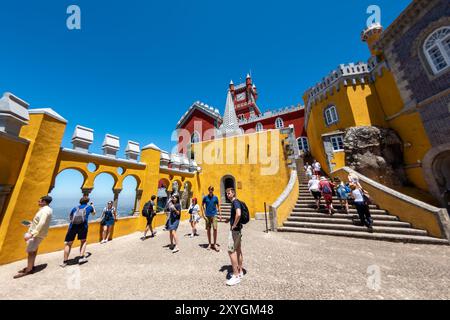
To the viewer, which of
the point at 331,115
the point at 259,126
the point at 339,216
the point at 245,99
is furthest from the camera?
the point at 245,99

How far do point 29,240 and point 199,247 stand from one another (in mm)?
3939

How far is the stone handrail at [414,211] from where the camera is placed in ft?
16.6

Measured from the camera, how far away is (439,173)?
10.2m

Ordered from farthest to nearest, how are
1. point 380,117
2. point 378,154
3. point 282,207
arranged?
Result: point 380,117 < point 378,154 < point 282,207

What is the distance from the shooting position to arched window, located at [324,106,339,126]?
1480 cm

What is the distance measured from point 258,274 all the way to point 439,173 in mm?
14136

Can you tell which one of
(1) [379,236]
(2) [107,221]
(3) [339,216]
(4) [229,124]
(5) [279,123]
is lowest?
(1) [379,236]

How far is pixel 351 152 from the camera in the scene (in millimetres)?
13000

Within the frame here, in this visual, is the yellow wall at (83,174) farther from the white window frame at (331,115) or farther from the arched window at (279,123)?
the arched window at (279,123)

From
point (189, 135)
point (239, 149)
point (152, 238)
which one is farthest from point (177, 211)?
point (189, 135)

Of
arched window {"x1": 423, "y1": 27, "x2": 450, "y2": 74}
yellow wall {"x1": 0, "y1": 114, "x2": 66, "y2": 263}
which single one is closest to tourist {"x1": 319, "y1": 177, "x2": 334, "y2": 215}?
yellow wall {"x1": 0, "y1": 114, "x2": 66, "y2": 263}

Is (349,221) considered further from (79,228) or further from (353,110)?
(353,110)

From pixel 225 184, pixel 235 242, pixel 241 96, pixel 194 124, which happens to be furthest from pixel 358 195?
pixel 241 96

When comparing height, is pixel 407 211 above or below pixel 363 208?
below
